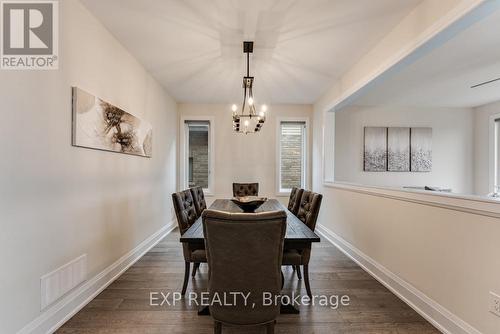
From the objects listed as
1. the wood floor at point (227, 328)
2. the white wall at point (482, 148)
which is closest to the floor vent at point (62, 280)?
the wood floor at point (227, 328)

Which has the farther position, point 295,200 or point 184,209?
point 295,200

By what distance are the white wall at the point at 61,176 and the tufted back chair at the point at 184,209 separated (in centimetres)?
78

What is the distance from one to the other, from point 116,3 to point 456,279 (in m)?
3.57

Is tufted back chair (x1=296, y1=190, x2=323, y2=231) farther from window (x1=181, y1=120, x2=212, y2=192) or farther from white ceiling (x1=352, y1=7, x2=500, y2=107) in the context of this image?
window (x1=181, y1=120, x2=212, y2=192)

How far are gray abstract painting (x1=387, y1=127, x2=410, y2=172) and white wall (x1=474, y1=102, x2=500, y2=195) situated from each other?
4.85 ft

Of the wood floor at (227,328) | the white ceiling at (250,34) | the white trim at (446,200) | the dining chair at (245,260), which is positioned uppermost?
the white ceiling at (250,34)

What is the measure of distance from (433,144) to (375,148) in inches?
51.1

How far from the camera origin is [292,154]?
5.59 m

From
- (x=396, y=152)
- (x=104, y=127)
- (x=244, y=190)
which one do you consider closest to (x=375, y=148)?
(x=396, y=152)

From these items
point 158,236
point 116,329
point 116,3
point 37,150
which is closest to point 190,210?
point 116,329

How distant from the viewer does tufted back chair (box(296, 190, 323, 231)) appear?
8.25ft

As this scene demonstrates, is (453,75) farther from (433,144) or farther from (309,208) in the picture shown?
(309,208)

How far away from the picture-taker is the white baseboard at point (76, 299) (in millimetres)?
1808

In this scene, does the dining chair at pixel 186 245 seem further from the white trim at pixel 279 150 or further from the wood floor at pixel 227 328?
the white trim at pixel 279 150
